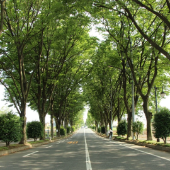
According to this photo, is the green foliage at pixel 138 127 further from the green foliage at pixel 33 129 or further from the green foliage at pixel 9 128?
the green foliage at pixel 9 128

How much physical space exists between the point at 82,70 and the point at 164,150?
1951 cm

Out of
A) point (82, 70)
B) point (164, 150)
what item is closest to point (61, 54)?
point (82, 70)

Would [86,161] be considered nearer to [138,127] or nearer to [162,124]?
[162,124]

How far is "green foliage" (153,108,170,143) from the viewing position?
15568 mm

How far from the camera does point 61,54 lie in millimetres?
22438

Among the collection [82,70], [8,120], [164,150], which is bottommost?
[164,150]

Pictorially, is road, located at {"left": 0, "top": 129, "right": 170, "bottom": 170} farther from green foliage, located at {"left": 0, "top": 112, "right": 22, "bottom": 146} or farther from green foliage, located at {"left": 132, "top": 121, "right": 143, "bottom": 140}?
green foliage, located at {"left": 132, "top": 121, "right": 143, "bottom": 140}

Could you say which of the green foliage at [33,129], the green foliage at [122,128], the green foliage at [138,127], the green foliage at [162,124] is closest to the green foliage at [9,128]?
the green foliage at [33,129]

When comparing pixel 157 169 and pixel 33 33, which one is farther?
pixel 33 33

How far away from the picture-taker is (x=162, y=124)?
15633 millimetres

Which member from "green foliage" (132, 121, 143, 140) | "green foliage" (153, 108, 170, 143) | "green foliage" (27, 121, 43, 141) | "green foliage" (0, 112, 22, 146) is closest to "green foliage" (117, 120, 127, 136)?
"green foliage" (132, 121, 143, 140)

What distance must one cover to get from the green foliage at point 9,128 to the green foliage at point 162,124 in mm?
10496

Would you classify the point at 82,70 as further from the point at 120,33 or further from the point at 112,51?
the point at 120,33

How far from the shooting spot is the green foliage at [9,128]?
13.9m
